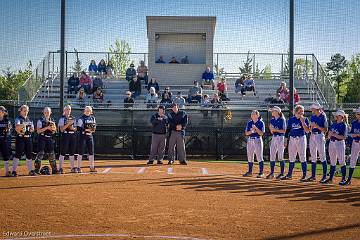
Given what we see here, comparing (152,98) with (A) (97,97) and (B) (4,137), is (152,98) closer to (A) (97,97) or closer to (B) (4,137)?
(A) (97,97)

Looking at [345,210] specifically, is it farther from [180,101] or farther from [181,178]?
[180,101]

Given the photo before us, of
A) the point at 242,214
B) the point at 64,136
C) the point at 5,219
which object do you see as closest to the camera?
the point at 5,219

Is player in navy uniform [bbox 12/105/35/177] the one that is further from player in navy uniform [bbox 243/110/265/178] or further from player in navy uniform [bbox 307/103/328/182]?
player in navy uniform [bbox 307/103/328/182]

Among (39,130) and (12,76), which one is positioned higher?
(12,76)

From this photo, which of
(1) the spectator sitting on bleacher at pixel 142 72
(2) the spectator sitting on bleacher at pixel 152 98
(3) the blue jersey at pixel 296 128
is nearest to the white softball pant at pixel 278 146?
(3) the blue jersey at pixel 296 128

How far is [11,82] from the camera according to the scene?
61188 millimetres

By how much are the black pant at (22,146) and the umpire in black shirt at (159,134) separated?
5.35m

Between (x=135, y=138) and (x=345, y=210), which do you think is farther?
(x=135, y=138)

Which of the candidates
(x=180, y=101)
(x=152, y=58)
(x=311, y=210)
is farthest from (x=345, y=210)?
(x=152, y=58)

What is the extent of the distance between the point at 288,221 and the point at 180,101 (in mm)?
15562

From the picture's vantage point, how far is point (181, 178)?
1281 cm

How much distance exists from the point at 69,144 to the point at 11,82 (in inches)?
2008

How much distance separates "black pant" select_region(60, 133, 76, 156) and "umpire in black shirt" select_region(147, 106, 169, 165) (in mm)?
4169

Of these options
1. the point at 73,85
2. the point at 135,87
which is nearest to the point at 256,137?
the point at 135,87
